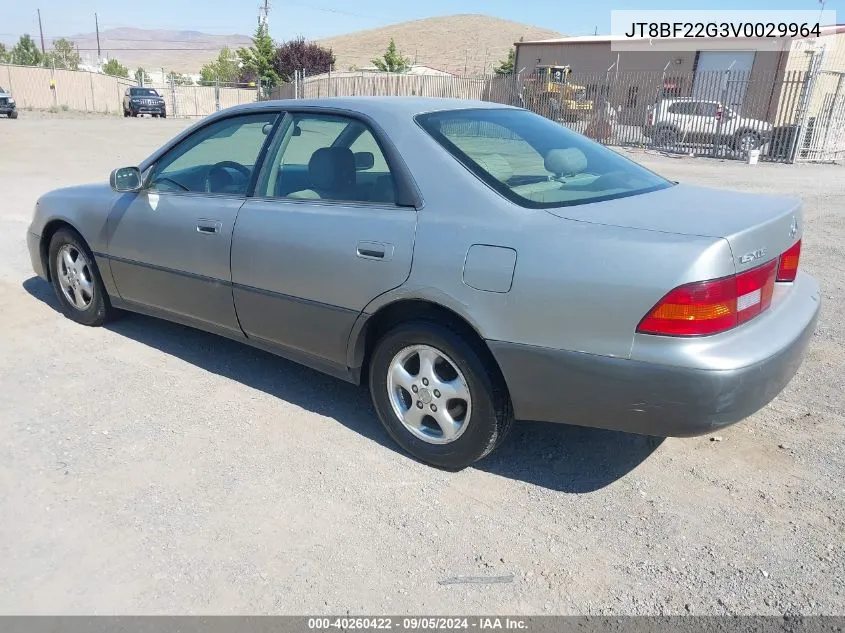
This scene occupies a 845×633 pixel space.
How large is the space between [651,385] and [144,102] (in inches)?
1609

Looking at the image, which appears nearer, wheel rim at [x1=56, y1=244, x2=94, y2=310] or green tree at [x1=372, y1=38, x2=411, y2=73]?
wheel rim at [x1=56, y1=244, x2=94, y2=310]

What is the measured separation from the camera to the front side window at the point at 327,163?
3273mm

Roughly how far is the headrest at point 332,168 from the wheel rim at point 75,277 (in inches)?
83.4

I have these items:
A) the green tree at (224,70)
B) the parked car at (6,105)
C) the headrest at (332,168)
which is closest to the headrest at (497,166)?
the headrest at (332,168)

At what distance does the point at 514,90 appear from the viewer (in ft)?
86.4

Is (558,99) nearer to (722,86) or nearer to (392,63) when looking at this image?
(722,86)

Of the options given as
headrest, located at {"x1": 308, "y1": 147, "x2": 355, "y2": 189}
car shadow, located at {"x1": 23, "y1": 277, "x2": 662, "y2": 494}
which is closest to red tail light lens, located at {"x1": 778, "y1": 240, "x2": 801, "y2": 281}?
car shadow, located at {"x1": 23, "y1": 277, "x2": 662, "y2": 494}

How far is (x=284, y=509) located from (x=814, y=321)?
8.10 ft

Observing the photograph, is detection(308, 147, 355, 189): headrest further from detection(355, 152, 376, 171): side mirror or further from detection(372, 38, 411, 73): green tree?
detection(372, 38, 411, 73): green tree

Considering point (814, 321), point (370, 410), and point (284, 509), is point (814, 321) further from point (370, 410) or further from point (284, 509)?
point (284, 509)

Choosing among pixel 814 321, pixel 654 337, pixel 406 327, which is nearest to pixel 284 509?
pixel 406 327

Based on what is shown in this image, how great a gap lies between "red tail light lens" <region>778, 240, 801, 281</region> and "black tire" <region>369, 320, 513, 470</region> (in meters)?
1.33

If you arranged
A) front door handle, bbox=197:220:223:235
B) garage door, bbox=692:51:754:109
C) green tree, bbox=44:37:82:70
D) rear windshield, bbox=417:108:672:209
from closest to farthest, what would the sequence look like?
rear windshield, bbox=417:108:672:209 → front door handle, bbox=197:220:223:235 → garage door, bbox=692:51:754:109 → green tree, bbox=44:37:82:70

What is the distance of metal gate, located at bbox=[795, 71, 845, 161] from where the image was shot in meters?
18.7
